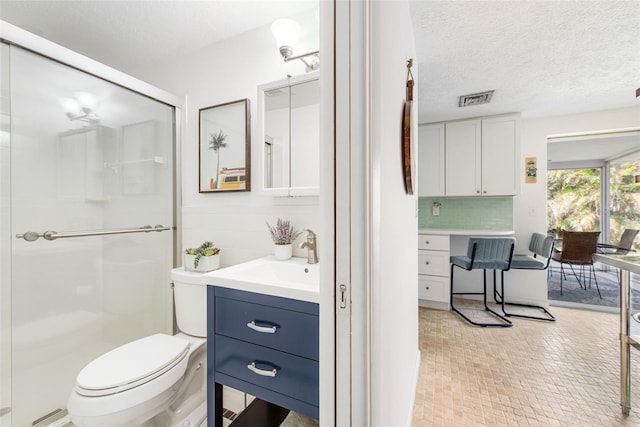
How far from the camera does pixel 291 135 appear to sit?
1.59 meters

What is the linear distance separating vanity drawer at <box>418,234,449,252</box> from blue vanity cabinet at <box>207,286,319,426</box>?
7.77 feet

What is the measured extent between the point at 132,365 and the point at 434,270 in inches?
107

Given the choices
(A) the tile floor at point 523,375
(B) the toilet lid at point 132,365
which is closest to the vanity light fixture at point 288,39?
(B) the toilet lid at point 132,365

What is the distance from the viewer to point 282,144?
162cm

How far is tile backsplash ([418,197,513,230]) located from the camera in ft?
10.7

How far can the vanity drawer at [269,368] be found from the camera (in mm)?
963

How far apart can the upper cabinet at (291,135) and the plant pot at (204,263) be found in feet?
1.80

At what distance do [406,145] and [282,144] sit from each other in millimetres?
792

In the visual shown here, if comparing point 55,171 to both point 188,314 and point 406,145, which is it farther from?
point 406,145

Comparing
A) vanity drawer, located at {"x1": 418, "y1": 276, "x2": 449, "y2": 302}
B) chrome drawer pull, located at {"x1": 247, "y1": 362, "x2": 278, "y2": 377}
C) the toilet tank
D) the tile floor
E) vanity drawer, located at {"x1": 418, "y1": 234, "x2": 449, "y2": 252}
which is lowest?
the tile floor

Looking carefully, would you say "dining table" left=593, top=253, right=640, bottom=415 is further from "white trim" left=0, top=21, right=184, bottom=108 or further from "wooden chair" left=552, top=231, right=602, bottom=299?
"white trim" left=0, top=21, right=184, bottom=108

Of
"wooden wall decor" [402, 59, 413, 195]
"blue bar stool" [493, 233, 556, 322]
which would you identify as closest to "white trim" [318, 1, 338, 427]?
"wooden wall decor" [402, 59, 413, 195]

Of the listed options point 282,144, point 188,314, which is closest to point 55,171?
point 188,314

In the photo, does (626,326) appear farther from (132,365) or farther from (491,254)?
(132,365)
